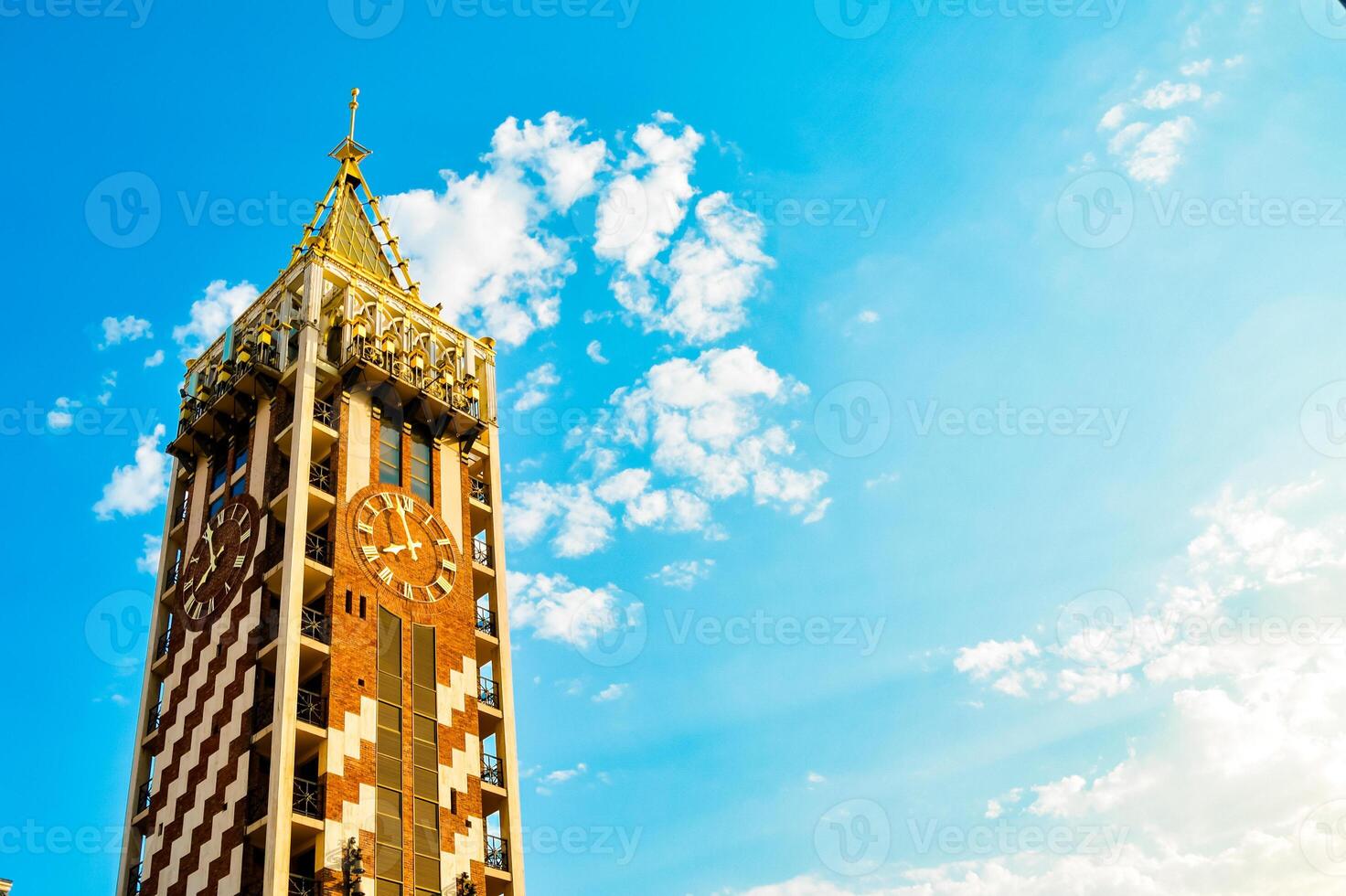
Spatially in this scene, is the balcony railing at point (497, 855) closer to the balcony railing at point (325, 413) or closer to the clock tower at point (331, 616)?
the clock tower at point (331, 616)

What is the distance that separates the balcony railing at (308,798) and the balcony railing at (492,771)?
9194 mm

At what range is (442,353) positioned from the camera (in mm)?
71438

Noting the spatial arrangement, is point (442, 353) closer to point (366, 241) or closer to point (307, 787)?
point (366, 241)

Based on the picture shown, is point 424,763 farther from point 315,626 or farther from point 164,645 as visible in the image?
point 164,645

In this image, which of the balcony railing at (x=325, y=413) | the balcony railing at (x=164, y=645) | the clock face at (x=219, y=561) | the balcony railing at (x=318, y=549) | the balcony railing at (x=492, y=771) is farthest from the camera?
the balcony railing at (x=164, y=645)

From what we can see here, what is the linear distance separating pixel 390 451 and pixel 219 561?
9.85 metres

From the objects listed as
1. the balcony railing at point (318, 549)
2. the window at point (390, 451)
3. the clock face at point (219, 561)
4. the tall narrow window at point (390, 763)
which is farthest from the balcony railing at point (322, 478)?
the tall narrow window at point (390, 763)

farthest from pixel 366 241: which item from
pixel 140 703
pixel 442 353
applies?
pixel 140 703

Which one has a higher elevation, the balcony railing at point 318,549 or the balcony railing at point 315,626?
the balcony railing at point 318,549

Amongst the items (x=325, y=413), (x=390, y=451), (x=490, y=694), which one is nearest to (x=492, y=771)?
(x=490, y=694)

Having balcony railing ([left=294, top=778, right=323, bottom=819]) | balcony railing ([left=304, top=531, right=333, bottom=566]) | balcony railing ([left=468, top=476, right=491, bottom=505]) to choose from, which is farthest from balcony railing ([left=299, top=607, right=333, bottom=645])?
balcony railing ([left=468, top=476, right=491, bottom=505])

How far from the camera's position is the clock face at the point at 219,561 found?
60.9 meters

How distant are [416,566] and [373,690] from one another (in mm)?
7581

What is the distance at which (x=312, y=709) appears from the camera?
53.9 metres
